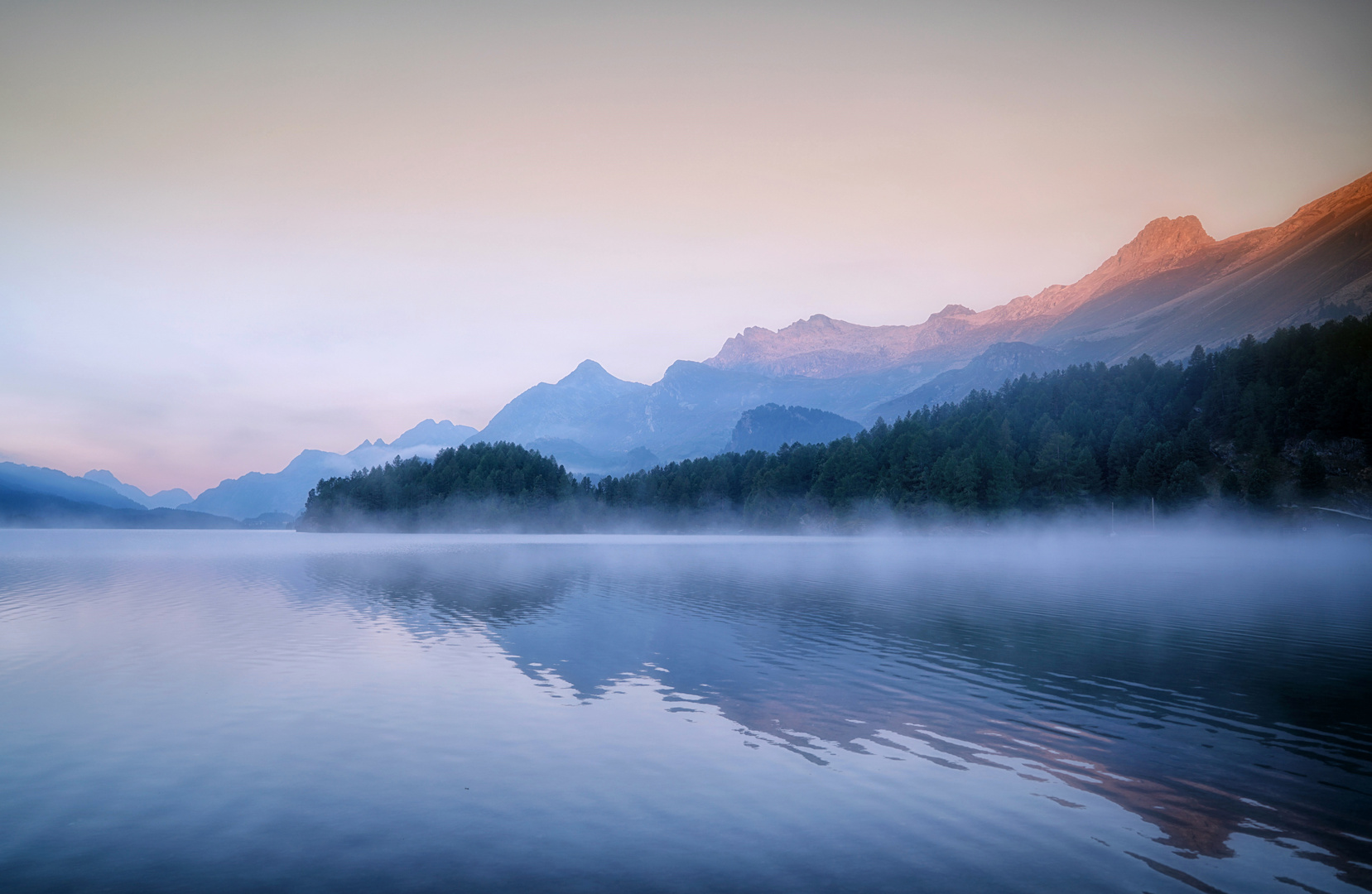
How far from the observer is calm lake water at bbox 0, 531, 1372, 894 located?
13992mm

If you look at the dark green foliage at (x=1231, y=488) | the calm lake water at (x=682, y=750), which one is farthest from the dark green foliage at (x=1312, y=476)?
the calm lake water at (x=682, y=750)

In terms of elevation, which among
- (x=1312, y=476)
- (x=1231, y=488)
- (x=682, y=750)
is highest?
(x=1312, y=476)

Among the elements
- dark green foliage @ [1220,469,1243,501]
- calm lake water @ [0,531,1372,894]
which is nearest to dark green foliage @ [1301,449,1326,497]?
dark green foliage @ [1220,469,1243,501]

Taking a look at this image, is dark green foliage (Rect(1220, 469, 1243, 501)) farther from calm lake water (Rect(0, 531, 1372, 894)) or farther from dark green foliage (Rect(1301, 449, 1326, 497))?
calm lake water (Rect(0, 531, 1372, 894))

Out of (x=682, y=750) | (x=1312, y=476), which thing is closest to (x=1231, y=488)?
(x=1312, y=476)

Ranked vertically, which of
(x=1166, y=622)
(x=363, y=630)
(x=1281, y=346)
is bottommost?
(x=1166, y=622)

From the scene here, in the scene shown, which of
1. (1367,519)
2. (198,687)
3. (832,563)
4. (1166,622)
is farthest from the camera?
(1367,519)

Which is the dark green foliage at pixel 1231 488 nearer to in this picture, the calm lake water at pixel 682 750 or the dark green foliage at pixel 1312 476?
the dark green foliage at pixel 1312 476

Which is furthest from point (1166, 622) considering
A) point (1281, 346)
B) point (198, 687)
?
point (1281, 346)

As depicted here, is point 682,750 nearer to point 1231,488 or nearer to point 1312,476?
point 1312,476

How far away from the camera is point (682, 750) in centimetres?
2108

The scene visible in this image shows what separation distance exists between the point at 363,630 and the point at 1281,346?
22983cm

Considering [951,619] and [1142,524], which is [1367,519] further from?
[951,619]

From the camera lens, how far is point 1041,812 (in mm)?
16547
